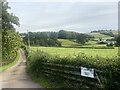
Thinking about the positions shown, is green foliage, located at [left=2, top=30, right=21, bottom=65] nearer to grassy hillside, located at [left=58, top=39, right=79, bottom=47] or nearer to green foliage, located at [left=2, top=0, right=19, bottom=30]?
green foliage, located at [left=2, top=0, right=19, bottom=30]

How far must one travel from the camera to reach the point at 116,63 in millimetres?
11461

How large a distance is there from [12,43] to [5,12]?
6943mm

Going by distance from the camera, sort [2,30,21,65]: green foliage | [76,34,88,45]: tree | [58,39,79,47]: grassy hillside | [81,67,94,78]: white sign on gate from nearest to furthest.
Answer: [81,67,94,78]: white sign on gate < [2,30,21,65]: green foliage < [76,34,88,45]: tree < [58,39,79,47]: grassy hillside

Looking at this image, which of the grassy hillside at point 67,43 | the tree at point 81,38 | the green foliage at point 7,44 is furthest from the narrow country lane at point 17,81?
the grassy hillside at point 67,43

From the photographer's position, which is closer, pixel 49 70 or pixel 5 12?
pixel 49 70

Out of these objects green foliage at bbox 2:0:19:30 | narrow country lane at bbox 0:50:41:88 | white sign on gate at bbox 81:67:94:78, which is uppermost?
green foliage at bbox 2:0:19:30

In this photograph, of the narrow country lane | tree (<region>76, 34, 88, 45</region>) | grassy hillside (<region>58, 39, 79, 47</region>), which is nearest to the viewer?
the narrow country lane

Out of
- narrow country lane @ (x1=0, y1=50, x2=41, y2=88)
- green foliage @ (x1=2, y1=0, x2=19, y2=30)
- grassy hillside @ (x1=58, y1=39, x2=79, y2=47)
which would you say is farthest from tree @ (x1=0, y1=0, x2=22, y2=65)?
narrow country lane @ (x1=0, y1=50, x2=41, y2=88)

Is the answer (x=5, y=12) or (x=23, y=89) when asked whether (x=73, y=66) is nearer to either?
(x=23, y=89)

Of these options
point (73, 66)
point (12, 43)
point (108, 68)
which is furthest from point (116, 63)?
point (12, 43)

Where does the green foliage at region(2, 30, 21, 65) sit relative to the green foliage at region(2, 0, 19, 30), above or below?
below

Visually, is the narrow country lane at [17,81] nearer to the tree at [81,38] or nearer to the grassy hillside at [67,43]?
the tree at [81,38]

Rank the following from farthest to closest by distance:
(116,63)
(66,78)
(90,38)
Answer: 1. (90,38)
2. (66,78)
3. (116,63)

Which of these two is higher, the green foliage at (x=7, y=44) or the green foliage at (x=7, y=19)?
the green foliage at (x=7, y=19)
